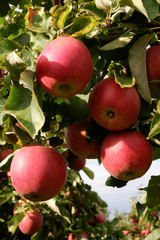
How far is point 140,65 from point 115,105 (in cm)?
18

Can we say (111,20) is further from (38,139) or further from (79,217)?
(79,217)

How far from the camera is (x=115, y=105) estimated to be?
1.19 m

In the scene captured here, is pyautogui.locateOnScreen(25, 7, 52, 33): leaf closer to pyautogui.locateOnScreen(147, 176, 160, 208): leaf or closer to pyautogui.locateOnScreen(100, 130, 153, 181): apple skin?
pyautogui.locateOnScreen(100, 130, 153, 181): apple skin

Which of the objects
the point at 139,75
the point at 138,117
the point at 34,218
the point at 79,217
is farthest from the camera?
the point at 79,217

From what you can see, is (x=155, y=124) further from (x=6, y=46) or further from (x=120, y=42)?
(x=6, y=46)

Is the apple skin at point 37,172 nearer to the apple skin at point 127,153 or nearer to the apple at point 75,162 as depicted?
the apple skin at point 127,153

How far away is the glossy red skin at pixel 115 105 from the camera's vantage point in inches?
46.4

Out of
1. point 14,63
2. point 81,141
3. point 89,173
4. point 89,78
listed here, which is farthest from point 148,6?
point 89,173

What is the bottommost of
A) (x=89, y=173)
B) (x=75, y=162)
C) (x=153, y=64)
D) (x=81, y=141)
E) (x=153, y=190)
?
(x=89, y=173)

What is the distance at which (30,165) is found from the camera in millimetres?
1226

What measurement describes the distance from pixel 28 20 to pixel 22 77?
13.1 inches

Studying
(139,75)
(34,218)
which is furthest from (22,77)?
(34,218)

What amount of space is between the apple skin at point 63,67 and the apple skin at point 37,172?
1.03 feet

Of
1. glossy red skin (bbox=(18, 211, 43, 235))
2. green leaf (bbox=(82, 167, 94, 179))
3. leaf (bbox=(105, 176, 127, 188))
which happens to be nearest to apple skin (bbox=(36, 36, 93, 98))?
leaf (bbox=(105, 176, 127, 188))
